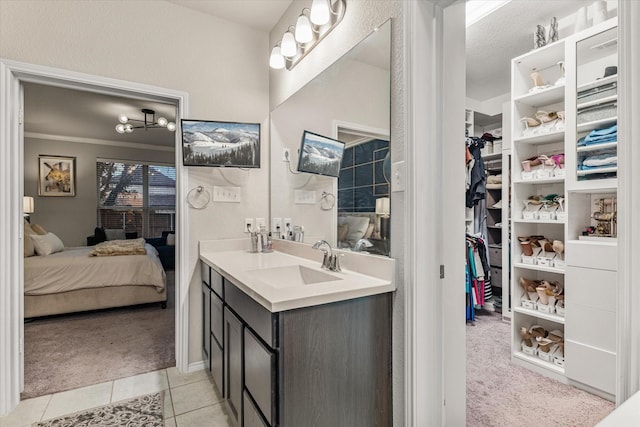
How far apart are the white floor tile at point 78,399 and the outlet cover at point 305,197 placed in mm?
1731

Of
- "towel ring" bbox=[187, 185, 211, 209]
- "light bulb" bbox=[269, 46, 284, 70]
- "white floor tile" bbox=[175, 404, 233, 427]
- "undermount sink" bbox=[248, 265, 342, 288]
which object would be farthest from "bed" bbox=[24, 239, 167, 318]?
"light bulb" bbox=[269, 46, 284, 70]

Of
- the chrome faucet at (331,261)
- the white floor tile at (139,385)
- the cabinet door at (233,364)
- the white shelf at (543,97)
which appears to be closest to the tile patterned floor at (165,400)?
the white floor tile at (139,385)

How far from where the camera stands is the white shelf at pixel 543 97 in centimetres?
230

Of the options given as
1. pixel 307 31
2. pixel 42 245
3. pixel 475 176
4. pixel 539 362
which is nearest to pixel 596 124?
pixel 475 176

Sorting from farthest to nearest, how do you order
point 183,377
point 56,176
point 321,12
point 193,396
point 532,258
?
point 56,176
point 532,258
point 183,377
point 193,396
point 321,12

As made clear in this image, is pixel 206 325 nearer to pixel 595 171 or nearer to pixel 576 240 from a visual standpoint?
pixel 576 240

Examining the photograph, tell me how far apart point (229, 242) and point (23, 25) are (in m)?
1.78

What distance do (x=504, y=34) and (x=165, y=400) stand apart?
363 centimetres

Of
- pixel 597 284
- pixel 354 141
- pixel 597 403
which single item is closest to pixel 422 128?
pixel 354 141

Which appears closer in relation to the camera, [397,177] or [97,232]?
[397,177]

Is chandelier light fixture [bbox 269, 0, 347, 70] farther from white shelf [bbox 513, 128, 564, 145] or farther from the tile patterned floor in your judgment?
the tile patterned floor

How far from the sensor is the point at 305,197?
2268 millimetres

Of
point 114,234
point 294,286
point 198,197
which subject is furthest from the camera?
point 114,234

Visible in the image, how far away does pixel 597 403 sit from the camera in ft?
6.21
